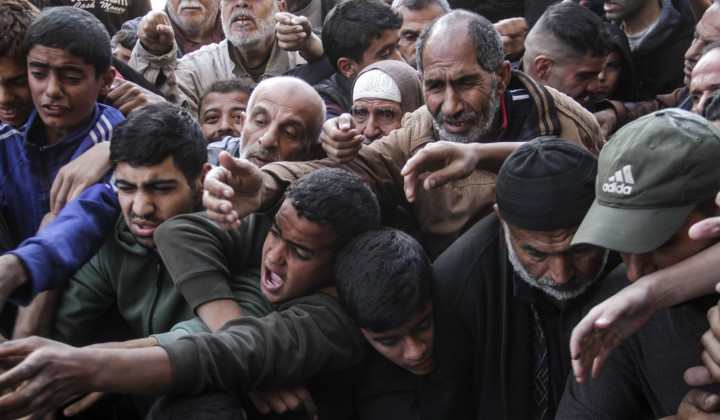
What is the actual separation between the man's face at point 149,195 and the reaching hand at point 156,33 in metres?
1.82

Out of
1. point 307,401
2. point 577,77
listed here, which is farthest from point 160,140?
point 577,77

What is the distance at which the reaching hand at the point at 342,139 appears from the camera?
10.3 ft

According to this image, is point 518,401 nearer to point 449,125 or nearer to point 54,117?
point 449,125

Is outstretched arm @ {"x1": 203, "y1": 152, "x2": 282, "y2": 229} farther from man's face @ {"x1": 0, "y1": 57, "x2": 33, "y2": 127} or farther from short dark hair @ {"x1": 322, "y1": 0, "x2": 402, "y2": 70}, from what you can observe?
short dark hair @ {"x1": 322, "y1": 0, "x2": 402, "y2": 70}

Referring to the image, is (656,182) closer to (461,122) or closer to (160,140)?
(461,122)

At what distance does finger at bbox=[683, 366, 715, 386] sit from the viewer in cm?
219

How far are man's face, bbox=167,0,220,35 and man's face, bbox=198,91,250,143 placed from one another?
1.65m

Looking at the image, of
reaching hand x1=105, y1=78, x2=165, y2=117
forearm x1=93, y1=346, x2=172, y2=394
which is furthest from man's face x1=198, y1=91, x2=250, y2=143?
forearm x1=93, y1=346, x2=172, y2=394

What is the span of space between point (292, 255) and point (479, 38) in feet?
4.70

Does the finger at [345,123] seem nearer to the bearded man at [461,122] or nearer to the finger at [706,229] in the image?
the bearded man at [461,122]

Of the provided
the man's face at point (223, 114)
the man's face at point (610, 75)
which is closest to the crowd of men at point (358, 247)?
the man's face at point (223, 114)

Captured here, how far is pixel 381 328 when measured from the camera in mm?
2732

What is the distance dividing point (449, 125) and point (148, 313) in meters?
1.59

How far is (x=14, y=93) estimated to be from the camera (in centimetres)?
348
